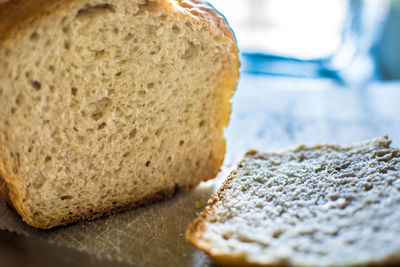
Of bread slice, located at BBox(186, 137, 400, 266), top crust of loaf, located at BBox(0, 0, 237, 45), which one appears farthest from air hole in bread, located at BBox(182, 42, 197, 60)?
bread slice, located at BBox(186, 137, 400, 266)

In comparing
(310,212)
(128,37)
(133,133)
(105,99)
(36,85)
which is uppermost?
(128,37)

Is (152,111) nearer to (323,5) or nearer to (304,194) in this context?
(304,194)

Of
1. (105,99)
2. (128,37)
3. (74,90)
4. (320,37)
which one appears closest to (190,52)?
(128,37)

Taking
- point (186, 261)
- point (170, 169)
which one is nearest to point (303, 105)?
point (170, 169)

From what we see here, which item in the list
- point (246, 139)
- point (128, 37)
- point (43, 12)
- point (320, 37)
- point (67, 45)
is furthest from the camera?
point (320, 37)

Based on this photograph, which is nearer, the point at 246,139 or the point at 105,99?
the point at 105,99

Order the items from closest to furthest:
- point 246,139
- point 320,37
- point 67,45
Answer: point 67,45 < point 246,139 < point 320,37

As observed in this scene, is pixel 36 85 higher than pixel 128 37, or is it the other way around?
pixel 128 37

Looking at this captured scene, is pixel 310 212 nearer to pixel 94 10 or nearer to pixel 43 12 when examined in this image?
pixel 94 10
